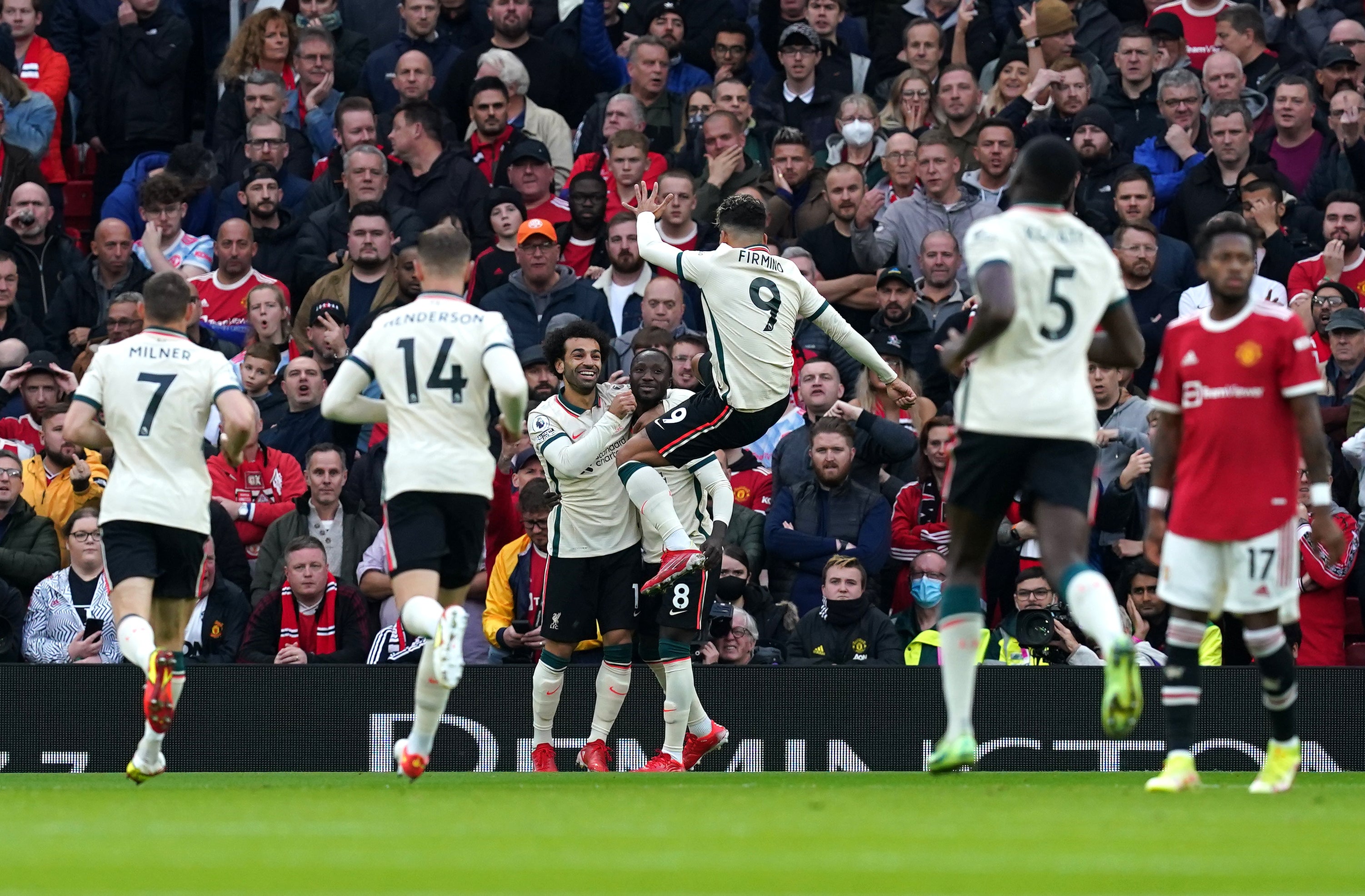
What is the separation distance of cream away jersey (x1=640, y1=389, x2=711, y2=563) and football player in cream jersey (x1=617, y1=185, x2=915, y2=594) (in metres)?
0.31

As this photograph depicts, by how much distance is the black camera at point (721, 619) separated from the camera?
13.6 meters

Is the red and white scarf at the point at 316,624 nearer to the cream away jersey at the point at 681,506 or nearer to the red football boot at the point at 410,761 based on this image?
the cream away jersey at the point at 681,506

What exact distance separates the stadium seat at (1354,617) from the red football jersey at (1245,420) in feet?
17.3

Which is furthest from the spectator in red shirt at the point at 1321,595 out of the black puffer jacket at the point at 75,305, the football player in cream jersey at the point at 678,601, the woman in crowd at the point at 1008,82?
the black puffer jacket at the point at 75,305

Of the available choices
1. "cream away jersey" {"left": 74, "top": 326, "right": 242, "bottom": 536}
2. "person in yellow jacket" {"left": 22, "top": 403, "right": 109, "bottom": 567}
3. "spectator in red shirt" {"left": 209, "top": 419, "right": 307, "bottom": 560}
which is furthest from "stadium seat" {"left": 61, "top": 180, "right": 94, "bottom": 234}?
"cream away jersey" {"left": 74, "top": 326, "right": 242, "bottom": 536}

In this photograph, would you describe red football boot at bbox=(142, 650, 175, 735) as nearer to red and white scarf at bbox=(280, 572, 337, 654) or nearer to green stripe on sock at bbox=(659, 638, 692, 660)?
green stripe on sock at bbox=(659, 638, 692, 660)

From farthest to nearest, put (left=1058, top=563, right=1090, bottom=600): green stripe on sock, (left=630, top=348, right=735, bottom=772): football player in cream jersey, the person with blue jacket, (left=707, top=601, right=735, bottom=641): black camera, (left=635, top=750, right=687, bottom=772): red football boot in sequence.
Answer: the person with blue jacket < (left=707, top=601, right=735, bottom=641): black camera < (left=635, top=750, right=687, bottom=772): red football boot < (left=630, top=348, right=735, bottom=772): football player in cream jersey < (left=1058, top=563, right=1090, bottom=600): green stripe on sock

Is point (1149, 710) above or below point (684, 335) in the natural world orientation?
below

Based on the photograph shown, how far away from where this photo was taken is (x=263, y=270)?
675 inches

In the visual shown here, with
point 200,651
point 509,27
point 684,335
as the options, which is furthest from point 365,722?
point 509,27

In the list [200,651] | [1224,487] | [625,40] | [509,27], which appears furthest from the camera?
[625,40]

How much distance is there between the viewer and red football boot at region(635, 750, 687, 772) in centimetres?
1224

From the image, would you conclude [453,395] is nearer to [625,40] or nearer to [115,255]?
[115,255]

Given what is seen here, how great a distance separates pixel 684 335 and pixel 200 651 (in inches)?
161
